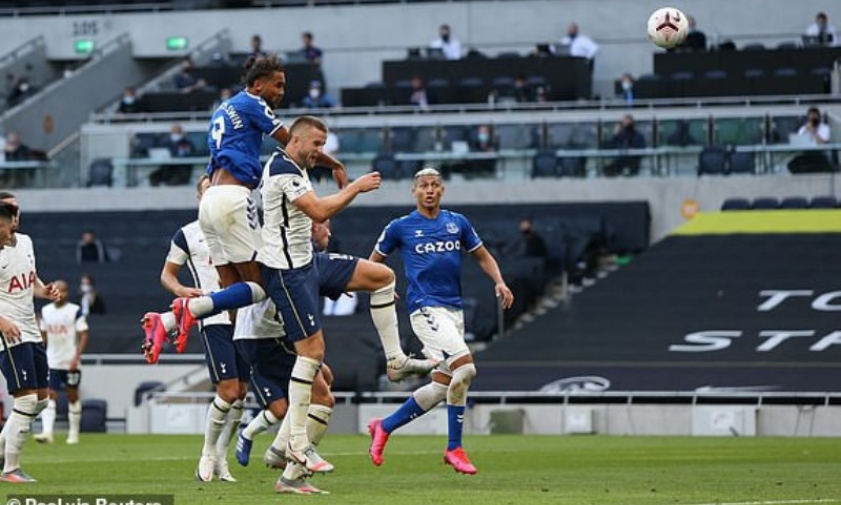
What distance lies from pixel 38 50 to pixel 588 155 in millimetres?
18445

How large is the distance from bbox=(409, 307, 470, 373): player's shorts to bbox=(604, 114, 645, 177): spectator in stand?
21.8m

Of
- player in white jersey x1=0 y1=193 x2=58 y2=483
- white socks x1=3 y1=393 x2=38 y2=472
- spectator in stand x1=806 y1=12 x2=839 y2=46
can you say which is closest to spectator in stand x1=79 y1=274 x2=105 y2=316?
spectator in stand x1=806 y1=12 x2=839 y2=46

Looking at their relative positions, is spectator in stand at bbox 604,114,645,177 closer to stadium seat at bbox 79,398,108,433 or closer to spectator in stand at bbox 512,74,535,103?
spectator in stand at bbox 512,74,535,103

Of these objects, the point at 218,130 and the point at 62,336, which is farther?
the point at 62,336

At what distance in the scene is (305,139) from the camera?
47.4 ft

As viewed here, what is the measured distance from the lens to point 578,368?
32844 mm

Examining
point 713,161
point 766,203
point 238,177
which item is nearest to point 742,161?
point 713,161

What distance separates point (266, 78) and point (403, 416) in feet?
13.2

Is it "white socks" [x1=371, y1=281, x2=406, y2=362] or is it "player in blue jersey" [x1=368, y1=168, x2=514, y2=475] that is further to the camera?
"player in blue jersey" [x1=368, y1=168, x2=514, y2=475]

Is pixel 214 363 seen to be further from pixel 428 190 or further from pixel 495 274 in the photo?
pixel 495 274

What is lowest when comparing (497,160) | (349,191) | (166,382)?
(166,382)

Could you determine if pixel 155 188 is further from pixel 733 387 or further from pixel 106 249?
pixel 733 387

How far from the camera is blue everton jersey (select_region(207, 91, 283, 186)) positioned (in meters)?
14.8

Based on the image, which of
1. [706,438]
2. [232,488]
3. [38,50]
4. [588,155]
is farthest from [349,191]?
[38,50]
